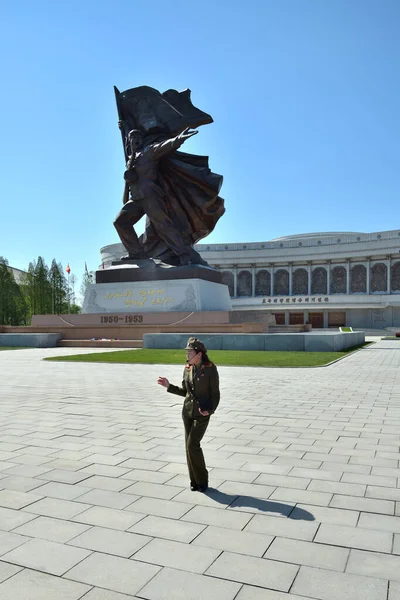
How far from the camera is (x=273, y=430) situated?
23.0 ft

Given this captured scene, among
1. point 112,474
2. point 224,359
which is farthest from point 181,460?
point 224,359

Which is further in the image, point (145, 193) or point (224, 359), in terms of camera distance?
point (145, 193)

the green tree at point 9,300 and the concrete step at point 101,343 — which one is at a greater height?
the green tree at point 9,300

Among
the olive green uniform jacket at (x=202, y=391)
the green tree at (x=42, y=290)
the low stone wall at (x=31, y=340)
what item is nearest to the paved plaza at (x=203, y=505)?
the olive green uniform jacket at (x=202, y=391)

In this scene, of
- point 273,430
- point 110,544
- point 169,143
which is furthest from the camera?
point 169,143

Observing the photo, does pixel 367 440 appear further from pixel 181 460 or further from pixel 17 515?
pixel 17 515

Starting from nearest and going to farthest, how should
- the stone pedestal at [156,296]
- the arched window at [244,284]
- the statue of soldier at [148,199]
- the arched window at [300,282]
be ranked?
the stone pedestal at [156,296]
the statue of soldier at [148,199]
the arched window at [300,282]
the arched window at [244,284]

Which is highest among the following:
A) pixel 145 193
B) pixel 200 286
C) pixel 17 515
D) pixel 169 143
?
pixel 169 143

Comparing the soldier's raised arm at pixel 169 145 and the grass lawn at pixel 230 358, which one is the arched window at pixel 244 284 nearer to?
the soldier's raised arm at pixel 169 145

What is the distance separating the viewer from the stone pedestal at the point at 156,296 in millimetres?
25062

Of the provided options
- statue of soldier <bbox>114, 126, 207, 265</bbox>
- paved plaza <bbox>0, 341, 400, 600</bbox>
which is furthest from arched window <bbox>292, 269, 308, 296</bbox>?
paved plaza <bbox>0, 341, 400, 600</bbox>

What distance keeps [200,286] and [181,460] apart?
775 inches

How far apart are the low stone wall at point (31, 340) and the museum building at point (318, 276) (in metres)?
45.1

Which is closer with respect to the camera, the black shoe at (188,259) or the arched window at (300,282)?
the black shoe at (188,259)
